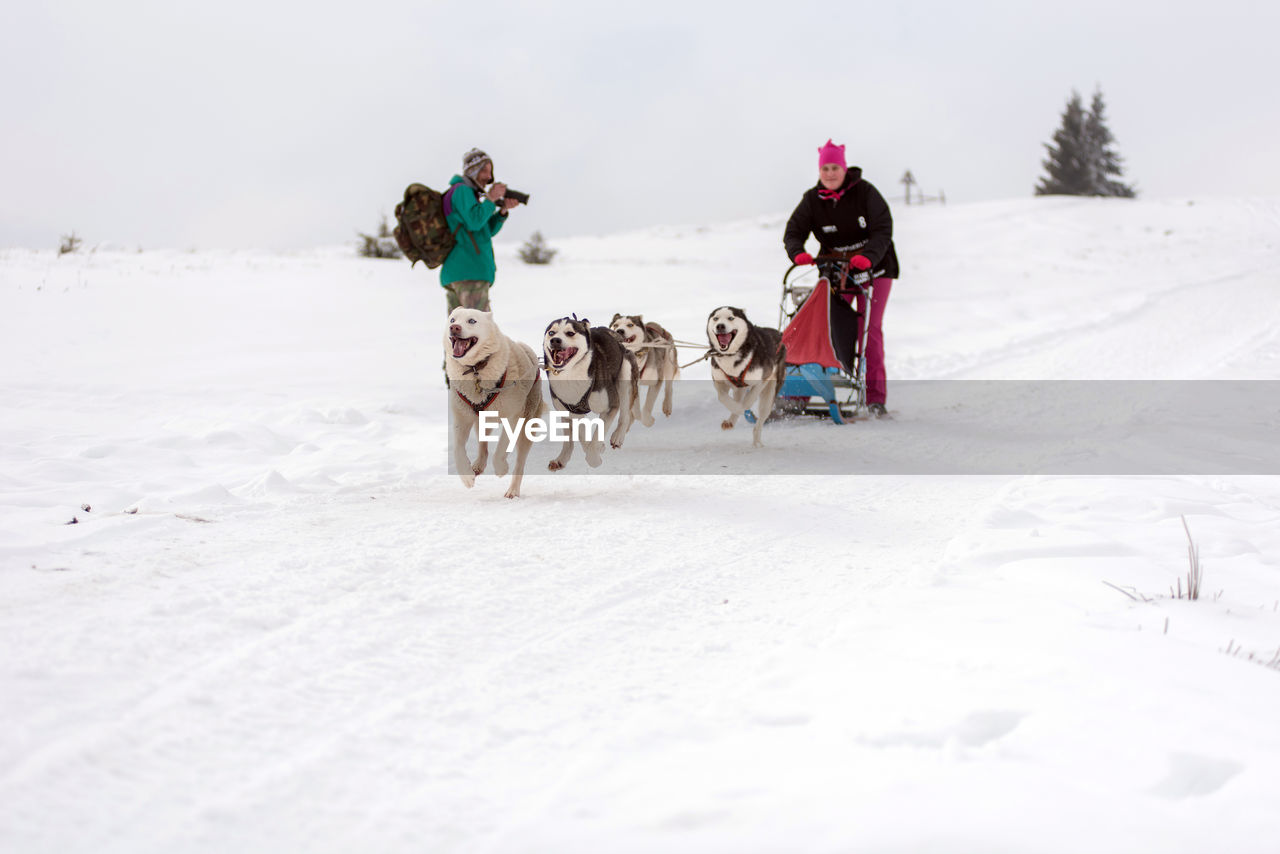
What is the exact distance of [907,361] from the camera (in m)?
11.9

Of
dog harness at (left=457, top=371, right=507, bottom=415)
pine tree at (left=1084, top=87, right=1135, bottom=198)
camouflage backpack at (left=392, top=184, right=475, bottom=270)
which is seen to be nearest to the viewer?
dog harness at (left=457, top=371, right=507, bottom=415)

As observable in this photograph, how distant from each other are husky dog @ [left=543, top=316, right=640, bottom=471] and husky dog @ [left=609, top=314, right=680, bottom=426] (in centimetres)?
80

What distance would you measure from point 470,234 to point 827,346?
313cm

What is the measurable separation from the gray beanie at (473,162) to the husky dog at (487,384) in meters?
1.53

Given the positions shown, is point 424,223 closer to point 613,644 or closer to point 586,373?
point 586,373

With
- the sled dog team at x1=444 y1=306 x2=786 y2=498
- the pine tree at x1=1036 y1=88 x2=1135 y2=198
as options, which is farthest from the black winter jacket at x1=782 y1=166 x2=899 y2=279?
the pine tree at x1=1036 y1=88 x2=1135 y2=198

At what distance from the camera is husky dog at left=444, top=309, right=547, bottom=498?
468 centimetres

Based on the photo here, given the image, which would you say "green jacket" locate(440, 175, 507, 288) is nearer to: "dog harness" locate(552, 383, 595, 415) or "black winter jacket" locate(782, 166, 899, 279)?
"dog harness" locate(552, 383, 595, 415)

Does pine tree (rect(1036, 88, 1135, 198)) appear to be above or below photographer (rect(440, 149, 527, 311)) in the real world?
above

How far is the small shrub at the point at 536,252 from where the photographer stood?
19297 millimetres

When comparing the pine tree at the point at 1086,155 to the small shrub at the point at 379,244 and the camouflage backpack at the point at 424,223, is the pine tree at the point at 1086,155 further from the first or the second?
the camouflage backpack at the point at 424,223

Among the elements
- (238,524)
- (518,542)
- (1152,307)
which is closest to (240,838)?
(518,542)
